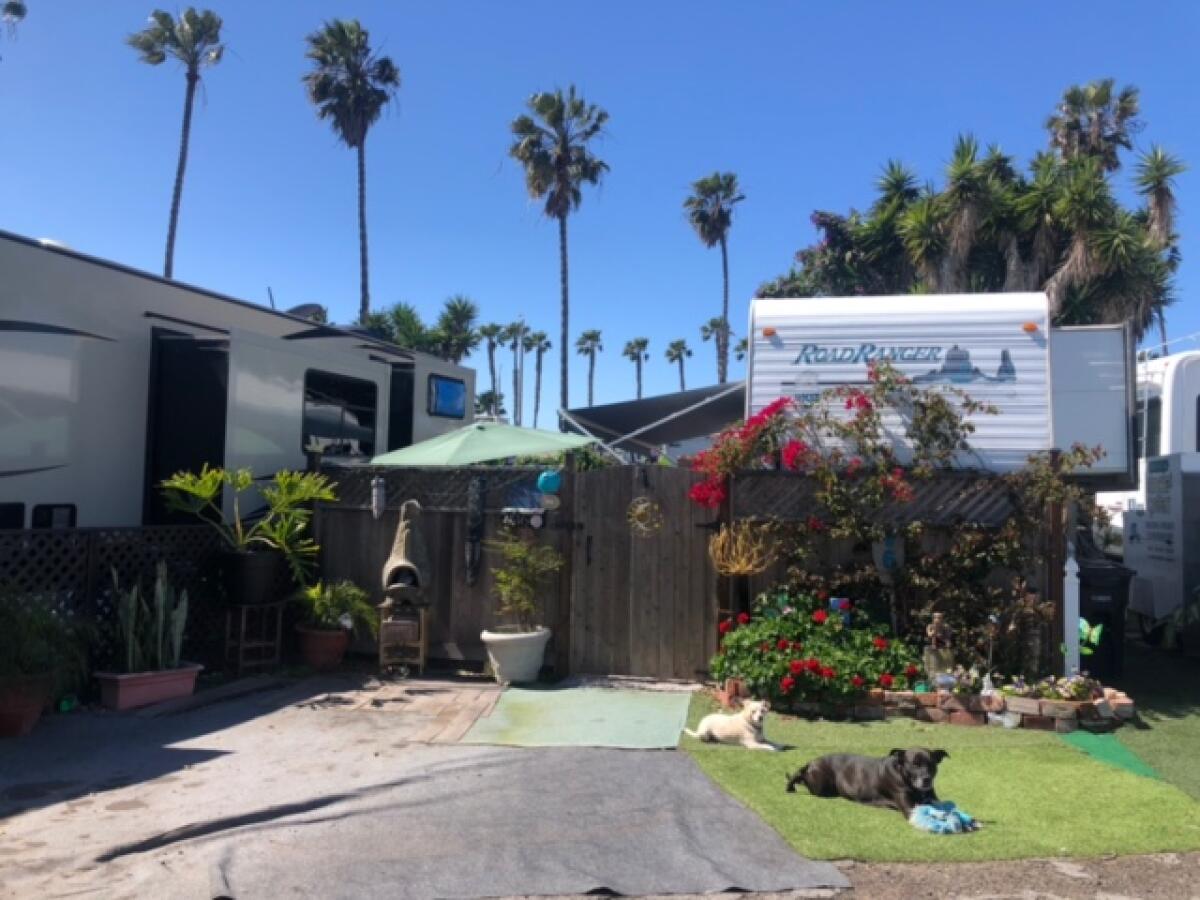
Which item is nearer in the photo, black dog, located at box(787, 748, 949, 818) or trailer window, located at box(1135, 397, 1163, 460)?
black dog, located at box(787, 748, 949, 818)

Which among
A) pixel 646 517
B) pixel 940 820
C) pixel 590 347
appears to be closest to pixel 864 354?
pixel 646 517

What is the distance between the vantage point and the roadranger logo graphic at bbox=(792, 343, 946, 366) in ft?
26.3

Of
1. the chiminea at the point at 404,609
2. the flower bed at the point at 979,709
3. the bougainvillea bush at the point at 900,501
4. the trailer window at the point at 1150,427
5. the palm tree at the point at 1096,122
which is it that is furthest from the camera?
the palm tree at the point at 1096,122

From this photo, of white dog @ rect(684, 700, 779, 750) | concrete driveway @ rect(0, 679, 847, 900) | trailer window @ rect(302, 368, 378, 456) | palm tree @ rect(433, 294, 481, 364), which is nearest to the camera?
concrete driveway @ rect(0, 679, 847, 900)

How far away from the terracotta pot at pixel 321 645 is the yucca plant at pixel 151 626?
1139mm

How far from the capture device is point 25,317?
746cm

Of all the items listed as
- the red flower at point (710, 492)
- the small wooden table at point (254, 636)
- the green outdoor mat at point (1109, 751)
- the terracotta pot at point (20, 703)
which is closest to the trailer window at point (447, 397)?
the small wooden table at point (254, 636)

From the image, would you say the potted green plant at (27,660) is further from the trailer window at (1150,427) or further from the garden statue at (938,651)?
the trailer window at (1150,427)

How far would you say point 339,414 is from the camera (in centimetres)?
1058

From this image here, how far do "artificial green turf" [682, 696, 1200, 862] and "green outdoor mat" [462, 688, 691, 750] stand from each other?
30cm

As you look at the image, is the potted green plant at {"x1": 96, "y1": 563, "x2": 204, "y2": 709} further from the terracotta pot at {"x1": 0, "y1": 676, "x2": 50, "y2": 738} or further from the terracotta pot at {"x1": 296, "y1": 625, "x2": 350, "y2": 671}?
the terracotta pot at {"x1": 296, "y1": 625, "x2": 350, "y2": 671}

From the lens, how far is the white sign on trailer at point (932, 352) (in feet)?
25.5

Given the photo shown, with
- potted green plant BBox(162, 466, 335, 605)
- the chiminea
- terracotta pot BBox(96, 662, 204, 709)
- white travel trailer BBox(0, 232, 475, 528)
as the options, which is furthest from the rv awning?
terracotta pot BBox(96, 662, 204, 709)

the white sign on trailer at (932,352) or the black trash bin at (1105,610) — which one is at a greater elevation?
the white sign on trailer at (932,352)
